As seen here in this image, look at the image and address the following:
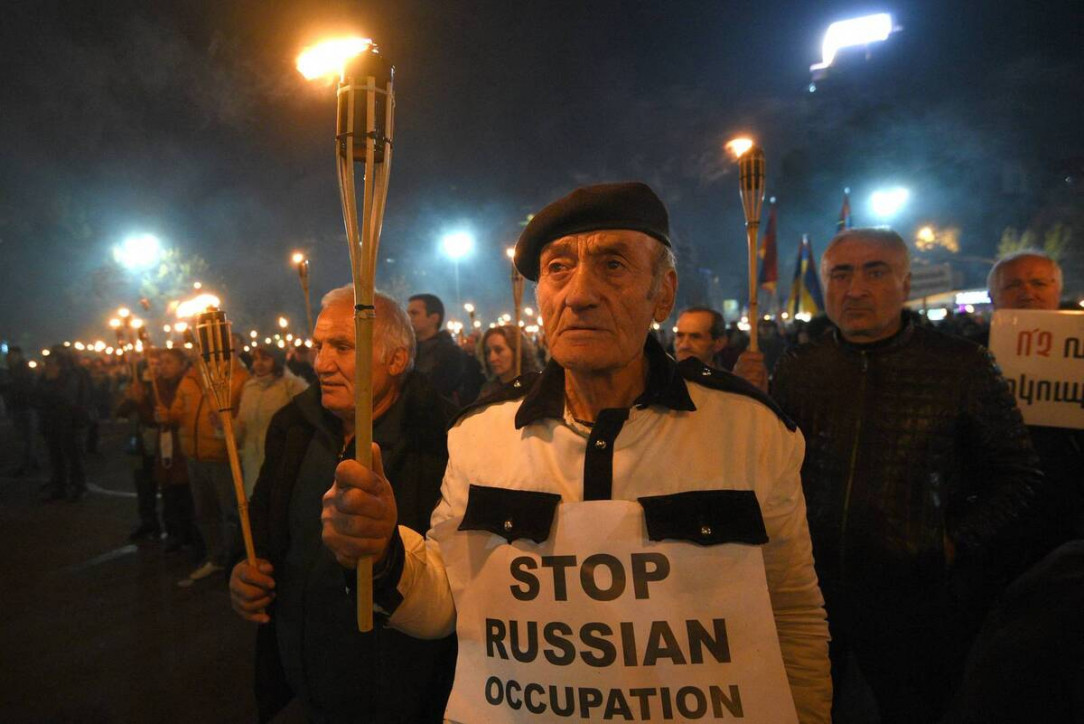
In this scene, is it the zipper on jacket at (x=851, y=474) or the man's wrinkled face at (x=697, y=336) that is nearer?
the zipper on jacket at (x=851, y=474)

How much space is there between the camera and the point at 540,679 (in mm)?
1469

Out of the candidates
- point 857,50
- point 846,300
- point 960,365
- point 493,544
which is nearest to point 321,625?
point 493,544

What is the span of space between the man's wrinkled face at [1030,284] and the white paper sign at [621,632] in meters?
3.34

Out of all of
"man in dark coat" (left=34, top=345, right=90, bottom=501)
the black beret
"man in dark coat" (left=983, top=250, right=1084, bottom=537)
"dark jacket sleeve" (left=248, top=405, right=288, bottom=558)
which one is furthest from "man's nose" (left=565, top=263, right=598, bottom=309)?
"man in dark coat" (left=34, top=345, right=90, bottom=501)

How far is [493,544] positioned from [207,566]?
626cm

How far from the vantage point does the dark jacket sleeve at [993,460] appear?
8.13ft

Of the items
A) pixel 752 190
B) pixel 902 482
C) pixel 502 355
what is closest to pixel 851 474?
pixel 902 482

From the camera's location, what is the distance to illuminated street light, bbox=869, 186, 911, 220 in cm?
4578

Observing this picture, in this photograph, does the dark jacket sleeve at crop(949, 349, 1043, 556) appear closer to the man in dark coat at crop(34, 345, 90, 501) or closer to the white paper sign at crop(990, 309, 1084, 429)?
the white paper sign at crop(990, 309, 1084, 429)

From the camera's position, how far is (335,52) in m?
1.35

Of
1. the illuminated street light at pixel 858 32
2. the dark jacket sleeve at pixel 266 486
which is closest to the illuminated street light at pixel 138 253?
the dark jacket sleeve at pixel 266 486

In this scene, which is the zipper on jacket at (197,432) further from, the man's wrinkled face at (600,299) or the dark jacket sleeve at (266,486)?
the man's wrinkled face at (600,299)

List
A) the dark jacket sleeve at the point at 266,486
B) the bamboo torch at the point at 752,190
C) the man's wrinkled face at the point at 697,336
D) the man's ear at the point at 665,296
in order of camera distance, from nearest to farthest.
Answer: the man's ear at the point at 665,296, the dark jacket sleeve at the point at 266,486, the bamboo torch at the point at 752,190, the man's wrinkled face at the point at 697,336

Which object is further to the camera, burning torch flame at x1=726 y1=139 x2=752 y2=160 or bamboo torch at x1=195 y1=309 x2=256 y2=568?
burning torch flame at x1=726 y1=139 x2=752 y2=160
